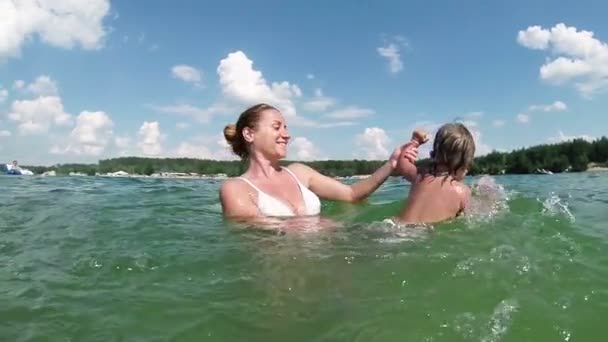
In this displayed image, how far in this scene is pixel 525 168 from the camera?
47625mm

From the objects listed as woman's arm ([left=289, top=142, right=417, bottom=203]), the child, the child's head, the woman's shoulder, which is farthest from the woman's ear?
the child's head

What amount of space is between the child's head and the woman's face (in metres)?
1.75

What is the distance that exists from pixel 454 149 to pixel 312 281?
8.14 ft

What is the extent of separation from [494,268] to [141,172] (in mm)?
62997

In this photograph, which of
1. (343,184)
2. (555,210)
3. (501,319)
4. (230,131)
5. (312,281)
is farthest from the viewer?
(555,210)

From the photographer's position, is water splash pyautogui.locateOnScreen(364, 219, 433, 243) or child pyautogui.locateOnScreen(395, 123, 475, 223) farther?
child pyautogui.locateOnScreen(395, 123, 475, 223)

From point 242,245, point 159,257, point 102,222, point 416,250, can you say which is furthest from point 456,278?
point 102,222

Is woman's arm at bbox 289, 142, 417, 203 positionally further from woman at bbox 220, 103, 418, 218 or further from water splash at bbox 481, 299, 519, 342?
water splash at bbox 481, 299, 519, 342

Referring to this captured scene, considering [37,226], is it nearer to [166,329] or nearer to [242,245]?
[242,245]

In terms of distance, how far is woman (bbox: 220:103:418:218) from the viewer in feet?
18.9

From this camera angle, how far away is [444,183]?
5422mm

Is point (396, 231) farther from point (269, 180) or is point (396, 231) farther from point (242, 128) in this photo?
point (242, 128)

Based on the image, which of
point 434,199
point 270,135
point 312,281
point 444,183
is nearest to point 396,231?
point 434,199

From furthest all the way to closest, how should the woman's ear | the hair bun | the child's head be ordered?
the hair bun → the woman's ear → the child's head
